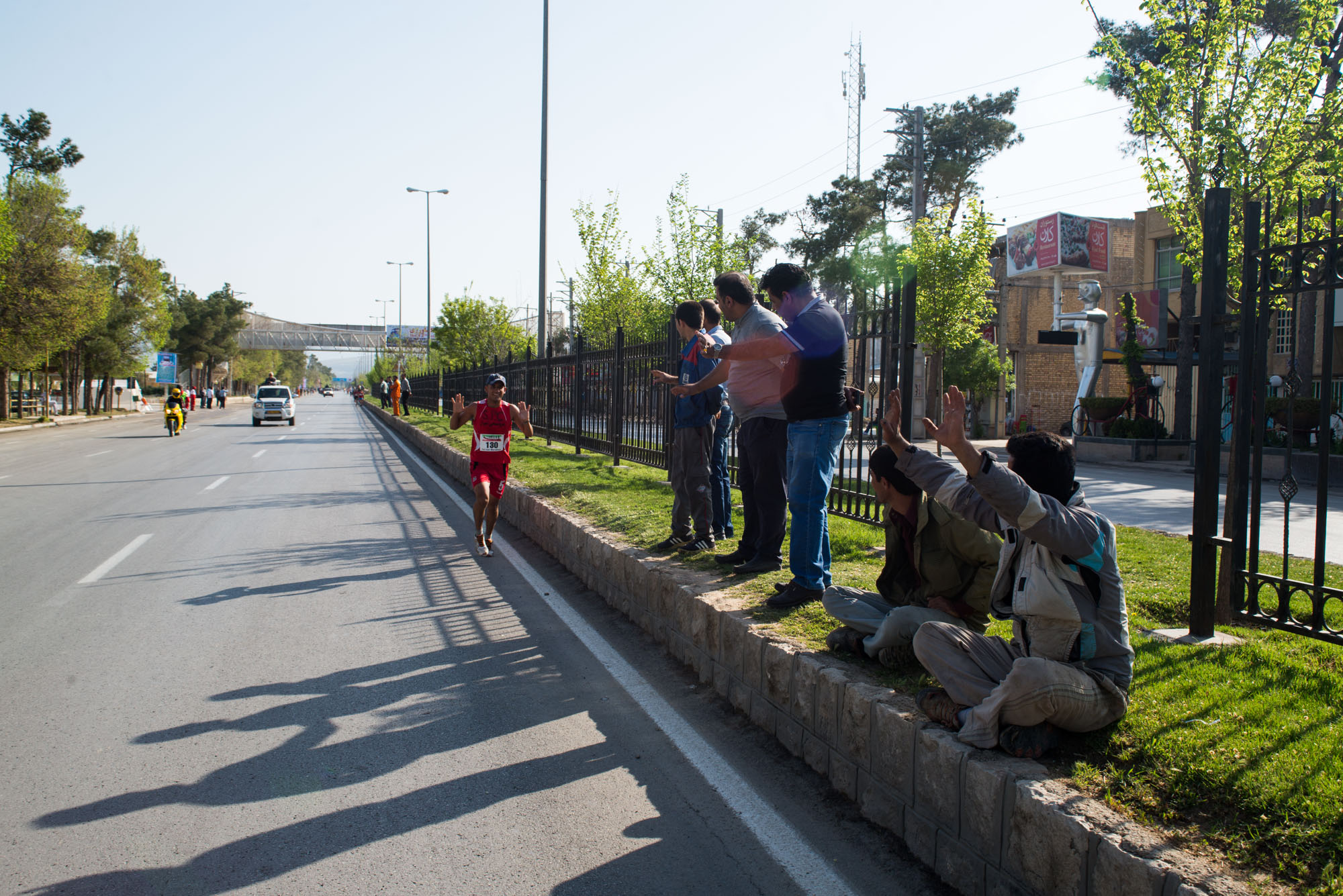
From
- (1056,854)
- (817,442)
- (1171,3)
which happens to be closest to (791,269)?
(817,442)

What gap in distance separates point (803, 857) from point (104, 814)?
8.32 feet

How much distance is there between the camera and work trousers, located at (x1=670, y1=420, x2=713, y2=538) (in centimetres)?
684

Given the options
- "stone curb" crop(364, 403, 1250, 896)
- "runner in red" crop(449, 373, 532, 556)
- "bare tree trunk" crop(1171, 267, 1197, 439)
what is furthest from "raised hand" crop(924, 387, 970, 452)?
"bare tree trunk" crop(1171, 267, 1197, 439)

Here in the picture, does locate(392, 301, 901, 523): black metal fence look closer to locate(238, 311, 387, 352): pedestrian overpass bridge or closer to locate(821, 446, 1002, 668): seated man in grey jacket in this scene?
locate(821, 446, 1002, 668): seated man in grey jacket

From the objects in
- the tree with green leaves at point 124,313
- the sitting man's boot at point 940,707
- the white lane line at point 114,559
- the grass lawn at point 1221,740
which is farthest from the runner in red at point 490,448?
the tree with green leaves at point 124,313

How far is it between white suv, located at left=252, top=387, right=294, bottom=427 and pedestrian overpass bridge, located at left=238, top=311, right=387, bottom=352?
76.0 meters

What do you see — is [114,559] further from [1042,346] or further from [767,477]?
[1042,346]

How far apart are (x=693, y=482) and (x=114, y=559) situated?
5.42 m

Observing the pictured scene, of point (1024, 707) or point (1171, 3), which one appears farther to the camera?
point (1171, 3)

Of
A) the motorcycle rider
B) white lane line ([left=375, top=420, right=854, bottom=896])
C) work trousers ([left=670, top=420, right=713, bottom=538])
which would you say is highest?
the motorcycle rider

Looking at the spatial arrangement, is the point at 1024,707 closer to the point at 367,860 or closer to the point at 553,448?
the point at 367,860

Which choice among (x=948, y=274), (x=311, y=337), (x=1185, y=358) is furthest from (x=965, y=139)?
(x=311, y=337)

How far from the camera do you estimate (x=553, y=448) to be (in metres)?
18.4

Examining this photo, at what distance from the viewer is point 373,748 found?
4.08 m
